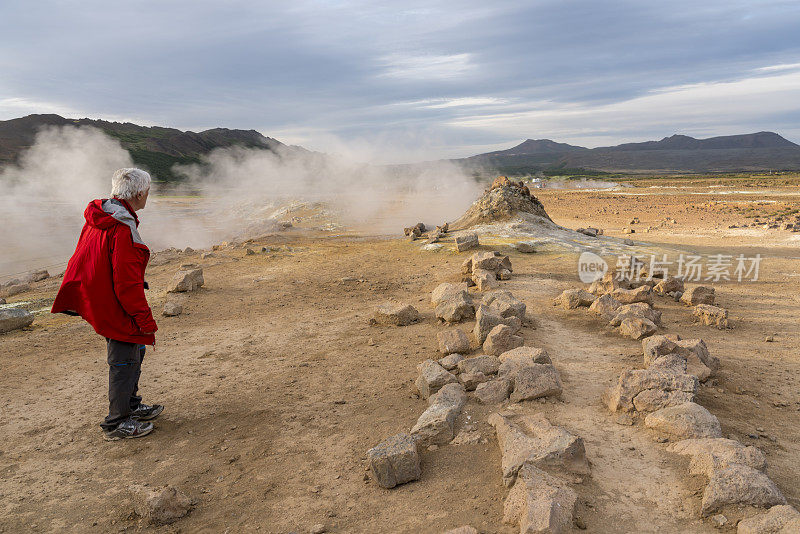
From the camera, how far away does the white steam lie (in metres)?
20.4

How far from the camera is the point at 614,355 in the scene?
4.92 m

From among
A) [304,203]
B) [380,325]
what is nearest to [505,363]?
[380,325]

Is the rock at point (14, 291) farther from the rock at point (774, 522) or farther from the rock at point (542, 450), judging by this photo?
the rock at point (774, 522)

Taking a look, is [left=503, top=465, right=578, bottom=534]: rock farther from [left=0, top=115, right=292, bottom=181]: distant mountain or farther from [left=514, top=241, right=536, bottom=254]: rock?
[left=0, top=115, right=292, bottom=181]: distant mountain

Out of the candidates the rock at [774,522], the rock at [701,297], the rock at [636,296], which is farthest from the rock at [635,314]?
the rock at [774,522]

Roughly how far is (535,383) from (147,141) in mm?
90018

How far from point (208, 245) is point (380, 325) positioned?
1448 centimetres

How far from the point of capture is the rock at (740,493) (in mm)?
2547

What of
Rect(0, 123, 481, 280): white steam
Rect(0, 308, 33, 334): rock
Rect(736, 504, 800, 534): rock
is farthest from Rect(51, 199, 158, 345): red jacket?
Rect(0, 123, 481, 280): white steam

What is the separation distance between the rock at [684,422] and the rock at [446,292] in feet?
10.7

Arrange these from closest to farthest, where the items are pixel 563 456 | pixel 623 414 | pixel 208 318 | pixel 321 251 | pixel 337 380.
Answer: pixel 563 456 < pixel 623 414 < pixel 337 380 < pixel 208 318 < pixel 321 251

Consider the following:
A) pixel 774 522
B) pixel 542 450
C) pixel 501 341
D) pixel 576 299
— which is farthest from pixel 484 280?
pixel 774 522

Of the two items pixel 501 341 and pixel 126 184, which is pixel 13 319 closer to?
pixel 126 184

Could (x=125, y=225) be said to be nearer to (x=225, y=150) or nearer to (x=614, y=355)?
(x=614, y=355)
